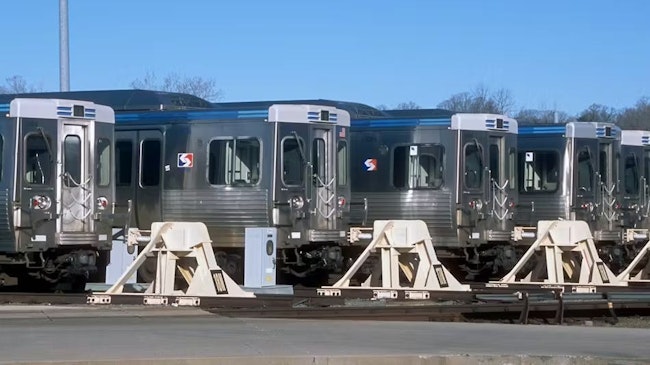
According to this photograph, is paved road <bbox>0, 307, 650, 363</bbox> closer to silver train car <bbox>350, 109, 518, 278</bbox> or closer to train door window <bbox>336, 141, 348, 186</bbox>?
train door window <bbox>336, 141, 348, 186</bbox>

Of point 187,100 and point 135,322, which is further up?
point 187,100

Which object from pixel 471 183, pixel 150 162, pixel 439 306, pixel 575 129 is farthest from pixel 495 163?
pixel 439 306

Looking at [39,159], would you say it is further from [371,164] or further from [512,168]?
[512,168]

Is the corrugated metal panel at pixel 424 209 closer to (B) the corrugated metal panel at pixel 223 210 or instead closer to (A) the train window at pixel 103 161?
(B) the corrugated metal panel at pixel 223 210

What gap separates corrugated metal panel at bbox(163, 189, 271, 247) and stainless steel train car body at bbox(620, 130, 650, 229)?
10517 mm

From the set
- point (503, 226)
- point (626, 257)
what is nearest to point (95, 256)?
point (503, 226)

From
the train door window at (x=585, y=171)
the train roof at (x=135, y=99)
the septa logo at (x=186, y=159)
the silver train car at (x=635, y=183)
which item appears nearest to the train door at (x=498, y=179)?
the train door window at (x=585, y=171)

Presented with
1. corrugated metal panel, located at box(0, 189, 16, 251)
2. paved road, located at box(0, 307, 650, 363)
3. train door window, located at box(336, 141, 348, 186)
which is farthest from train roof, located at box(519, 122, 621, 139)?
corrugated metal panel, located at box(0, 189, 16, 251)

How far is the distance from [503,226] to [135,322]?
1179 cm

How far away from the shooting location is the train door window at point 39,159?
19672 mm

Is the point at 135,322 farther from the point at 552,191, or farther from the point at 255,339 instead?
the point at 552,191

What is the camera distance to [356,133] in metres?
25.2

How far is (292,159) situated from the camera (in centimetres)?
2192

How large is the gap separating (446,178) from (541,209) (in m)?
3.88
